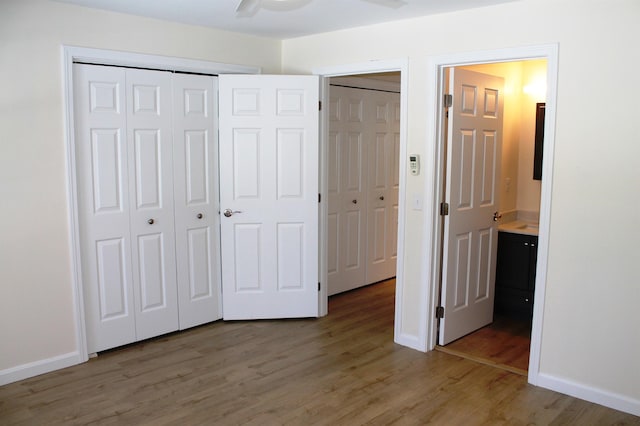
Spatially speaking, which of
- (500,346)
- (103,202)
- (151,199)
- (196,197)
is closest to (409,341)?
(500,346)

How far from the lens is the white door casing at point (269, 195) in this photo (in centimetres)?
421

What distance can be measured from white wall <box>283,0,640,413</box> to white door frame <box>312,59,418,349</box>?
0.59m

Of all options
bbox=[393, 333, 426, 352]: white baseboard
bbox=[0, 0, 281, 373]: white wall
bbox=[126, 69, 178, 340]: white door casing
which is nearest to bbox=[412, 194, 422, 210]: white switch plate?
bbox=[393, 333, 426, 352]: white baseboard

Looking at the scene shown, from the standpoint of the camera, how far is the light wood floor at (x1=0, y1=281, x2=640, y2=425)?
2951 mm

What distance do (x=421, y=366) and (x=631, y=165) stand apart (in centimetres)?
180

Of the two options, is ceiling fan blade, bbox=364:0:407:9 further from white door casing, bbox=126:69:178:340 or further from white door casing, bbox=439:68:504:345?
white door casing, bbox=126:69:178:340

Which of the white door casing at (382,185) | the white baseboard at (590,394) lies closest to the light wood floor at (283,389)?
the white baseboard at (590,394)

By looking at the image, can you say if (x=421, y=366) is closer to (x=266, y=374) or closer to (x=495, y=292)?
(x=266, y=374)

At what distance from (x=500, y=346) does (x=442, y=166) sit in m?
1.43

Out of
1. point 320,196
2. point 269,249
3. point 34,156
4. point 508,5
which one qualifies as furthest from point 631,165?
point 34,156

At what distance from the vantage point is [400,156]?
385cm

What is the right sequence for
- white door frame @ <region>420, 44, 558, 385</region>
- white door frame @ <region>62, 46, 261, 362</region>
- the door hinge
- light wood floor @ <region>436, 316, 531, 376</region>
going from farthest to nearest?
the door hinge
light wood floor @ <region>436, 316, 531, 376</region>
white door frame @ <region>62, 46, 261, 362</region>
white door frame @ <region>420, 44, 558, 385</region>

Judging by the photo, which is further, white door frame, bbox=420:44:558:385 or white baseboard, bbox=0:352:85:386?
white baseboard, bbox=0:352:85:386

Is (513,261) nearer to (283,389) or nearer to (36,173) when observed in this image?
(283,389)
